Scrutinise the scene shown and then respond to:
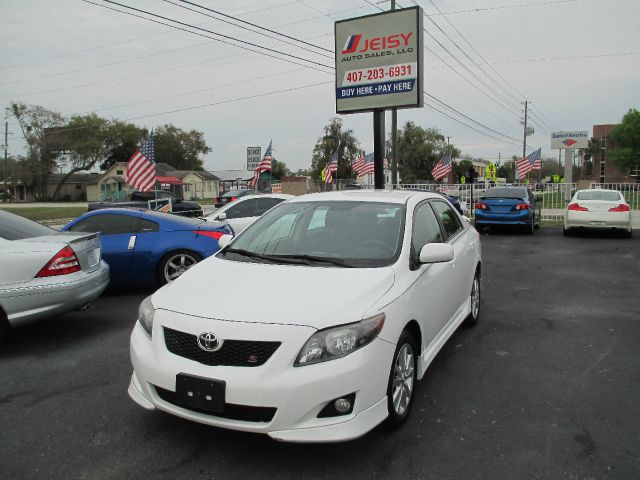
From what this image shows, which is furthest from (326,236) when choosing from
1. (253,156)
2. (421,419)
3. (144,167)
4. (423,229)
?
(253,156)

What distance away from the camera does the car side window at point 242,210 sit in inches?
461

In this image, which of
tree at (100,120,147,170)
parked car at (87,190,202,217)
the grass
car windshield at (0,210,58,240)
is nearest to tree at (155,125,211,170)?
tree at (100,120,147,170)

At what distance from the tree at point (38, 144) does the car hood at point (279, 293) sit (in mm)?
77485

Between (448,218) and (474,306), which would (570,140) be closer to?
(474,306)

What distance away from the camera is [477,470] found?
2928 millimetres

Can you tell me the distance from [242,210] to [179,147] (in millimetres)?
91625

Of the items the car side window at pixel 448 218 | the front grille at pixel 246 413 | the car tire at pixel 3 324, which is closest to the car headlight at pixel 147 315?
the front grille at pixel 246 413

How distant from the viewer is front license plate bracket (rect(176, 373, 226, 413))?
2.78 meters

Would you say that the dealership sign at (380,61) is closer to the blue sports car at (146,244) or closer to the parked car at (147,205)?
the parked car at (147,205)

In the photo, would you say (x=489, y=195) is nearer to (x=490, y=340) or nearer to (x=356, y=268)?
(x=490, y=340)

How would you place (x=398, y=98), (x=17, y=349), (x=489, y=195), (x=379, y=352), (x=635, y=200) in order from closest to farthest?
(x=379, y=352) → (x=17, y=349) → (x=398, y=98) → (x=489, y=195) → (x=635, y=200)

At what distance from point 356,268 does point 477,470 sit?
57.3 inches

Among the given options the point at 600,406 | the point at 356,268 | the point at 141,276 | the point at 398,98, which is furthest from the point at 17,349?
the point at 398,98

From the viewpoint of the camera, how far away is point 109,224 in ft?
25.1
